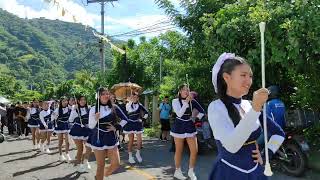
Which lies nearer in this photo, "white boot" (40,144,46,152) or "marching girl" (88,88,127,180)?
"marching girl" (88,88,127,180)

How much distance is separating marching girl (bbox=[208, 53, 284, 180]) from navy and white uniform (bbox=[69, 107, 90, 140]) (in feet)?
26.8

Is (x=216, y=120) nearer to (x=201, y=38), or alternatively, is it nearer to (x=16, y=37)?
(x=201, y=38)

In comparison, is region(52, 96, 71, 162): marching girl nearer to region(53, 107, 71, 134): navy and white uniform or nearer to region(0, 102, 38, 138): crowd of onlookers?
region(53, 107, 71, 134): navy and white uniform

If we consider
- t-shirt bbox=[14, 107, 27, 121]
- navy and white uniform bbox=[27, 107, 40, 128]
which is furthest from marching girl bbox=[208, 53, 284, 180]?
t-shirt bbox=[14, 107, 27, 121]

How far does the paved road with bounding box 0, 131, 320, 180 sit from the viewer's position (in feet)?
35.6

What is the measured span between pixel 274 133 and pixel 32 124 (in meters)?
15.2

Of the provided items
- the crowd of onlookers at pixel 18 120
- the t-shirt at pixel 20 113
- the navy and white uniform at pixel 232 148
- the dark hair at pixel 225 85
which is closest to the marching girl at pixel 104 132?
the navy and white uniform at pixel 232 148

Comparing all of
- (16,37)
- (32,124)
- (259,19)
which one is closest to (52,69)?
(16,37)

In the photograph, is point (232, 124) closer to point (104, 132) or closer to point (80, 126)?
point (104, 132)

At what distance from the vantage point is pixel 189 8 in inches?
645

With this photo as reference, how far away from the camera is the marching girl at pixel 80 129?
38.8 ft

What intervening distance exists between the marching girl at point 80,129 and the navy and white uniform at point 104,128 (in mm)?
2751

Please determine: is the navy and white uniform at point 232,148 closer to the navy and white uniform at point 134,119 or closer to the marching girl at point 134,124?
the marching girl at point 134,124

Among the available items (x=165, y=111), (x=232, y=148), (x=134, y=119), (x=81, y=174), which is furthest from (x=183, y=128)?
(x=165, y=111)
